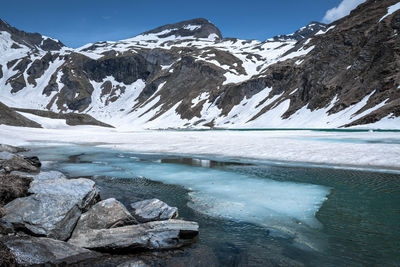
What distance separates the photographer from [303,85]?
108 m

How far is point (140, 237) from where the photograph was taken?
25.6ft

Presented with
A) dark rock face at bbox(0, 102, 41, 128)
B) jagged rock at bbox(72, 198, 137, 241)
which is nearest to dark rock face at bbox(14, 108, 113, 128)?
dark rock face at bbox(0, 102, 41, 128)

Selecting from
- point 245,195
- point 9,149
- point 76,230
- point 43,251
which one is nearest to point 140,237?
point 76,230

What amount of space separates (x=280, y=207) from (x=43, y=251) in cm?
866

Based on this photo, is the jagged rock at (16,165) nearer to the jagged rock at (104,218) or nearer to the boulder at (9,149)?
the jagged rock at (104,218)

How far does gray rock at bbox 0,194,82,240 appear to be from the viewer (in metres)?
7.53

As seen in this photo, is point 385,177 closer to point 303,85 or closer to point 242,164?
point 242,164

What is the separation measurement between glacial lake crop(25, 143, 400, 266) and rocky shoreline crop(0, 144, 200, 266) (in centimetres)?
123

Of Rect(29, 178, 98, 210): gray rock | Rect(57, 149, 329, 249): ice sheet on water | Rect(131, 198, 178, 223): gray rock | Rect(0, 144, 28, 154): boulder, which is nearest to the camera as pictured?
Rect(29, 178, 98, 210): gray rock

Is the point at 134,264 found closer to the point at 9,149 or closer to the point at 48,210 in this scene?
the point at 48,210

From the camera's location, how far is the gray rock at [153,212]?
9672 millimetres

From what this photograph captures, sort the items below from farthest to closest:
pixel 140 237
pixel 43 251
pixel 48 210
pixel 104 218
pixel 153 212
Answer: pixel 153 212 < pixel 104 218 < pixel 48 210 < pixel 140 237 < pixel 43 251

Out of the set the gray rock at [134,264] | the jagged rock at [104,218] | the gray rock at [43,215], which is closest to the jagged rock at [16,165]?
the gray rock at [43,215]

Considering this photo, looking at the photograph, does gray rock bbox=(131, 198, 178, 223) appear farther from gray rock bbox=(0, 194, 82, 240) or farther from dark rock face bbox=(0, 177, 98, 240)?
gray rock bbox=(0, 194, 82, 240)
